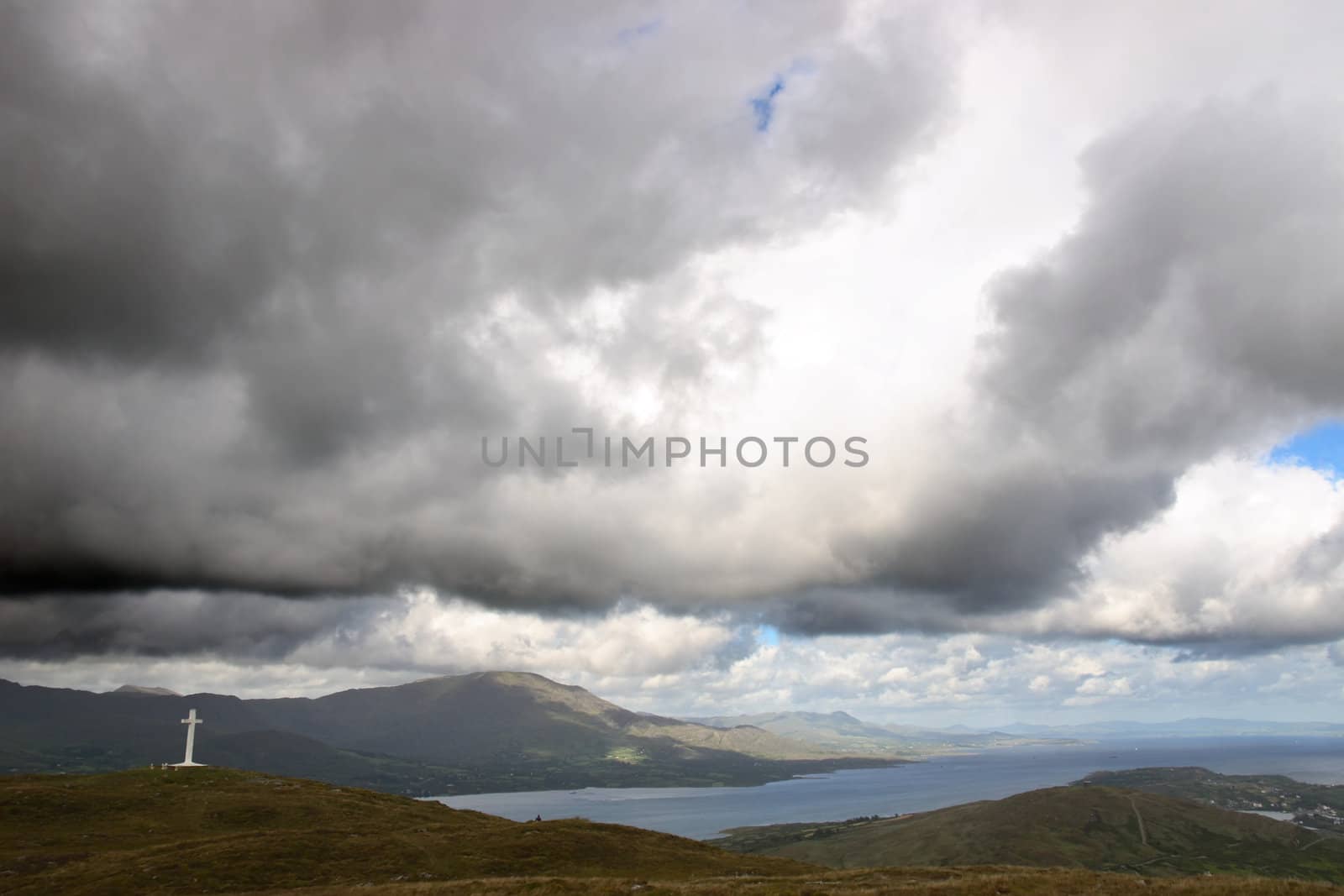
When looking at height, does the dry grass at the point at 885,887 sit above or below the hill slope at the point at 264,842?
above

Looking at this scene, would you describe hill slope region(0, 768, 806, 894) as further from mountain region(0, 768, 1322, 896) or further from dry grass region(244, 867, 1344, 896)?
dry grass region(244, 867, 1344, 896)

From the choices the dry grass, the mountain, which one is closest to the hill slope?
the mountain

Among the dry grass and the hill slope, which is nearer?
the dry grass

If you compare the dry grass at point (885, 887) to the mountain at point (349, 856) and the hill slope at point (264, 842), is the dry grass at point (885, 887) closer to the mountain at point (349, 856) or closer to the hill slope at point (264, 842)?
the mountain at point (349, 856)

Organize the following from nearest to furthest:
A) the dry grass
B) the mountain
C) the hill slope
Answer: the dry grass
the mountain
the hill slope

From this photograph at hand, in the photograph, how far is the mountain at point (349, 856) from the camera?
175 ft

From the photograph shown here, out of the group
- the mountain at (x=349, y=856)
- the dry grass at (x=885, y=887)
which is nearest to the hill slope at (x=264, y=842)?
the mountain at (x=349, y=856)

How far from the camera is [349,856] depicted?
247 ft

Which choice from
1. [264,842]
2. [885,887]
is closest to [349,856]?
[264,842]

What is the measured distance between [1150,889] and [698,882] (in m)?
29.3

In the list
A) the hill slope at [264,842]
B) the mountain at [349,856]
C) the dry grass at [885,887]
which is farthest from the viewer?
the hill slope at [264,842]

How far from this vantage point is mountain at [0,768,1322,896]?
5344cm

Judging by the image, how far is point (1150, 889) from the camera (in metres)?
47.2

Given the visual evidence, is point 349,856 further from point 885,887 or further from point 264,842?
point 885,887
